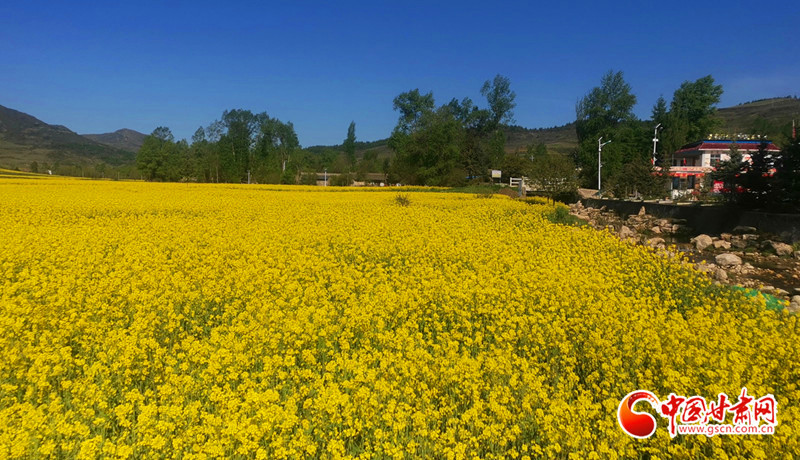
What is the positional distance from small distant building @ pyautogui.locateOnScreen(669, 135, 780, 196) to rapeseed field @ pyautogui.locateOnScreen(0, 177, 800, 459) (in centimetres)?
4761

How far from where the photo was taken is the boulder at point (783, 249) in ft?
45.2

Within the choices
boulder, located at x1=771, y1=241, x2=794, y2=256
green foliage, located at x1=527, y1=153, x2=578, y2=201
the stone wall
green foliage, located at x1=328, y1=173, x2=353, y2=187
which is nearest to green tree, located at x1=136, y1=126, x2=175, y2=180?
green foliage, located at x1=328, y1=173, x2=353, y2=187

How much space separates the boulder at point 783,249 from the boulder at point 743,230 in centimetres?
251

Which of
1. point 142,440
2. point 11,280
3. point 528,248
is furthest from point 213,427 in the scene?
point 528,248

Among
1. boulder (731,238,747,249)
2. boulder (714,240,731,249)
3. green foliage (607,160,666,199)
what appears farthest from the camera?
green foliage (607,160,666,199)

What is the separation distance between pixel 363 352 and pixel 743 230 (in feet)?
60.4

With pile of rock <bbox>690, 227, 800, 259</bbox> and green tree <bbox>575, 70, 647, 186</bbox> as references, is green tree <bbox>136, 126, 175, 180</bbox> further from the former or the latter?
pile of rock <bbox>690, 227, 800, 259</bbox>

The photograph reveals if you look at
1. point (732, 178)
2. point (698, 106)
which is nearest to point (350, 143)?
point (698, 106)

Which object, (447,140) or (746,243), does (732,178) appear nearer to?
(746,243)

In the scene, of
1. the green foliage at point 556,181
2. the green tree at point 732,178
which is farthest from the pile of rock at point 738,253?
the green foliage at point 556,181

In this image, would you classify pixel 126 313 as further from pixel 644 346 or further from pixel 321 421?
pixel 644 346

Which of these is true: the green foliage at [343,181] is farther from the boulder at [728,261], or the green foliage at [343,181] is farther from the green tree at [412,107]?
the boulder at [728,261]

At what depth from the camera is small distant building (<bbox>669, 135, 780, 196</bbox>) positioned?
162ft

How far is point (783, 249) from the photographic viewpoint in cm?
1393
